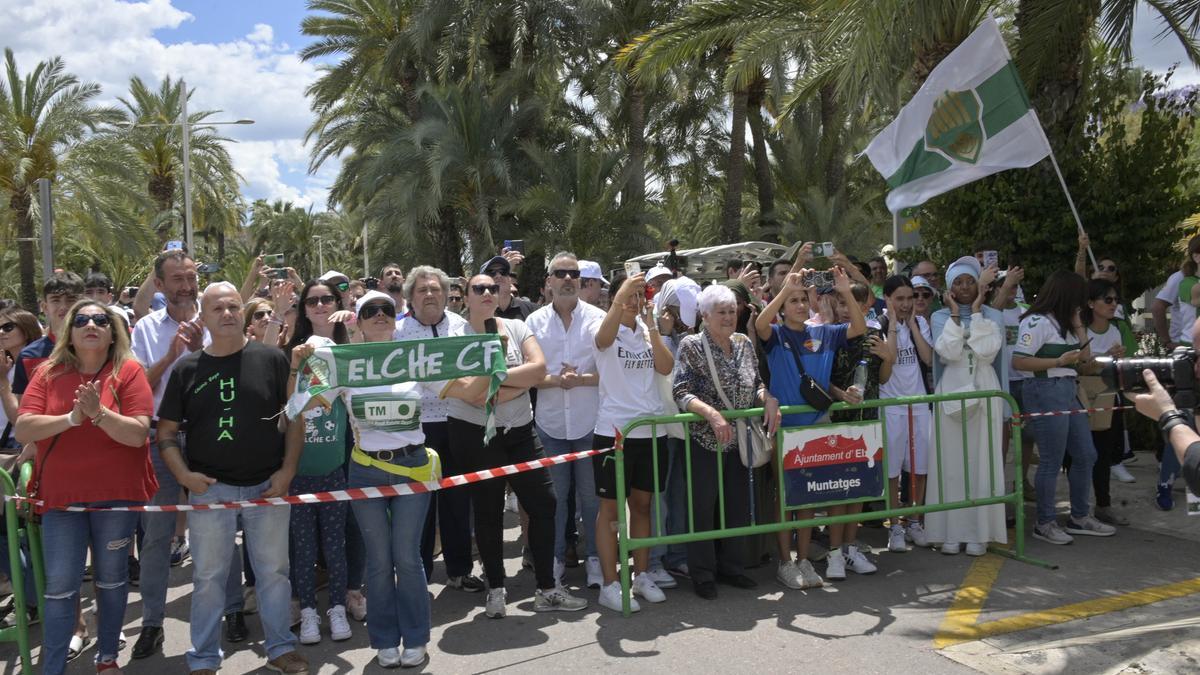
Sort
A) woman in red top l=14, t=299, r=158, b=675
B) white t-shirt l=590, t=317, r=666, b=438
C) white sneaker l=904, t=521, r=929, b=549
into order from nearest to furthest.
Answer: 1. woman in red top l=14, t=299, r=158, b=675
2. white t-shirt l=590, t=317, r=666, b=438
3. white sneaker l=904, t=521, r=929, b=549

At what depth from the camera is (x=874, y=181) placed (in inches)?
1005

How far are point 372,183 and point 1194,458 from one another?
828 inches

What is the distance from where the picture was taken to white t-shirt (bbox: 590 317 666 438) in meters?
5.77

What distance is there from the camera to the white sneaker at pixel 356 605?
5.67m

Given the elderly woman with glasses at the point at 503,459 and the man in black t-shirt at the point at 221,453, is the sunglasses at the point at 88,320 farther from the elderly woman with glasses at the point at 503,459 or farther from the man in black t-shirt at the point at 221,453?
the elderly woman with glasses at the point at 503,459

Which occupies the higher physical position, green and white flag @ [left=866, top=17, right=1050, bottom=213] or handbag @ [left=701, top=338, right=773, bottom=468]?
green and white flag @ [left=866, top=17, right=1050, bottom=213]

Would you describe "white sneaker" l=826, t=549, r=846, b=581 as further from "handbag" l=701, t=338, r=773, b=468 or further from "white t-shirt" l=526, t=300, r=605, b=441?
"white t-shirt" l=526, t=300, r=605, b=441

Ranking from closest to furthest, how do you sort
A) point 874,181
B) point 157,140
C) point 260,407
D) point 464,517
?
1. point 260,407
2. point 464,517
3. point 874,181
4. point 157,140

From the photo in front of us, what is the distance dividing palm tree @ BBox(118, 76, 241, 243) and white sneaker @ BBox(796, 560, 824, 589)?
29668 mm

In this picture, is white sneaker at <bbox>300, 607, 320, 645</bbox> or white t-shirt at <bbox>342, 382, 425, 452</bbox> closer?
white t-shirt at <bbox>342, 382, 425, 452</bbox>

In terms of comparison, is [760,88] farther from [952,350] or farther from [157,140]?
[157,140]

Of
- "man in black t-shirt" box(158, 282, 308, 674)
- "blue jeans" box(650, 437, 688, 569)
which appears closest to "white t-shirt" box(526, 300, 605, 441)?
"blue jeans" box(650, 437, 688, 569)

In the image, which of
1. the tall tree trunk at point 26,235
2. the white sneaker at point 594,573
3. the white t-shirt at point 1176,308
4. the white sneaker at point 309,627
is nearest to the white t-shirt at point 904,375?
the white sneaker at point 594,573

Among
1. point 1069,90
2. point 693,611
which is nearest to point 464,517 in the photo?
point 693,611
